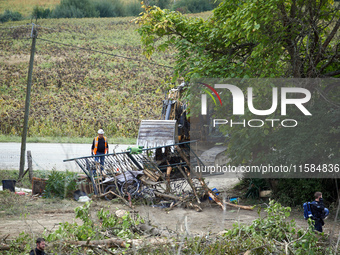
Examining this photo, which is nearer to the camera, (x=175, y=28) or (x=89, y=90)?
(x=175, y=28)

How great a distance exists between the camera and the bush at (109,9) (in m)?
77.0

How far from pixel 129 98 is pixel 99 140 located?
24.4 meters

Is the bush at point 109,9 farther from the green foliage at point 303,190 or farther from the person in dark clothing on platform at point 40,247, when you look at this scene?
the person in dark clothing on platform at point 40,247

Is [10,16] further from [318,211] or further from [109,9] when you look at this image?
[318,211]

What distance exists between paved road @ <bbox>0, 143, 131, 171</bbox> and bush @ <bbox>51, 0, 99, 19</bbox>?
55033mm

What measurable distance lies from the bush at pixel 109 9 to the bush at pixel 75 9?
4.75ft

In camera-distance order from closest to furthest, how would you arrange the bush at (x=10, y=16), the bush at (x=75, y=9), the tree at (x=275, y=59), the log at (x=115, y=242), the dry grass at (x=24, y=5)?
the log at (x=115, y=242)
the tree at (x=275, y=59)
the bush at (x=10, y=16)
the dry grass at (x=24, y=5)
the bush at (x=75, y=9)

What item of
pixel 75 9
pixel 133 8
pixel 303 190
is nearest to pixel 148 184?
pixel 303 190

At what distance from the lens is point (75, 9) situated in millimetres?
72500

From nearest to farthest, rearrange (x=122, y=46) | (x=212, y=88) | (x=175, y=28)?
(x=212, y=88) < (x=175, y=28) < (x=122, y=46)

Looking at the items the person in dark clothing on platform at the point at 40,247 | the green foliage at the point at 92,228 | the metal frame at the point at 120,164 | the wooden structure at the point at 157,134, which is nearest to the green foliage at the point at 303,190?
the metal frame at the point at 120,164

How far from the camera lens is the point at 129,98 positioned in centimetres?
3659

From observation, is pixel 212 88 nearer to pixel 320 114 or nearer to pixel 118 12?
pixel 320 114

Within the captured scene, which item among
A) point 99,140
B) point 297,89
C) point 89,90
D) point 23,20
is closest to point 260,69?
point 297,89
